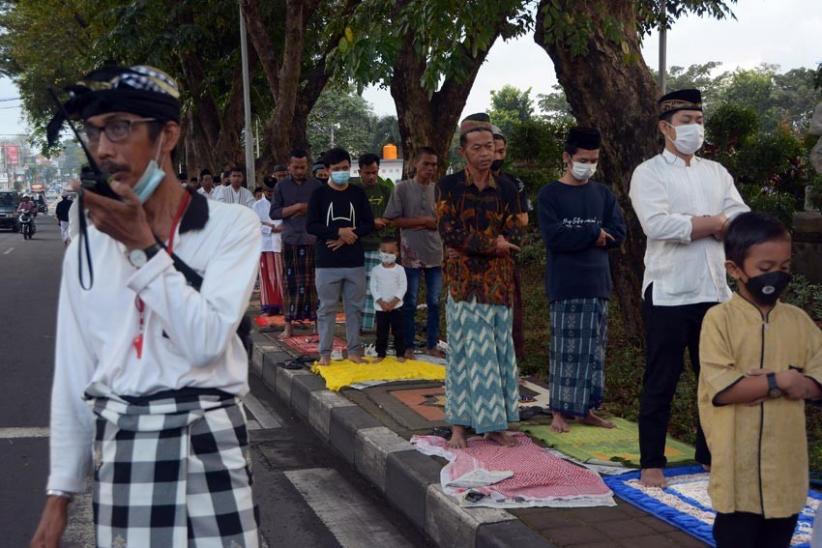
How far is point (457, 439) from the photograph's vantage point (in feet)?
17.7

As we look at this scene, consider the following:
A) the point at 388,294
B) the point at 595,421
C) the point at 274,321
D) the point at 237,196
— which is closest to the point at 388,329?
the point at 388,294

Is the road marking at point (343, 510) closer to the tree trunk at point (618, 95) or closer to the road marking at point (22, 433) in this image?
the road marking at point (22, 433)

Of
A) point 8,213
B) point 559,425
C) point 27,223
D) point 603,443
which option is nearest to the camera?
point 603,443

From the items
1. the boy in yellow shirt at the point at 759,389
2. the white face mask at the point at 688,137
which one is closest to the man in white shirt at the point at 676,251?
the white face mask at the point at 688,137

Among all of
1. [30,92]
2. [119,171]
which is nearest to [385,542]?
[119,171]

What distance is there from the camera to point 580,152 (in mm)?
5531

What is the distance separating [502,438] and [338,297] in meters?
2.84

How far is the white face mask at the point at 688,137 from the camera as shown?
15.1 feet

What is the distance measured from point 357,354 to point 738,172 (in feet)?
17.0

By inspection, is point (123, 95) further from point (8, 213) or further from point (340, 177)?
point (8, 213)

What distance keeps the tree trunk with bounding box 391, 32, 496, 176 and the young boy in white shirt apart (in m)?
3.90

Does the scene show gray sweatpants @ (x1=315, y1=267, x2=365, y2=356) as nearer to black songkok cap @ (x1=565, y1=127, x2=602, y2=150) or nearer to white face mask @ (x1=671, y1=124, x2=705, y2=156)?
black songkok cap @ (x1=565, y1=127, x2=602, y2=150)

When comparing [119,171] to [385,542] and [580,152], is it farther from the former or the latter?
[580,152]

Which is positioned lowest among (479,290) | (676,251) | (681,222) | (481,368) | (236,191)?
(481,368)
